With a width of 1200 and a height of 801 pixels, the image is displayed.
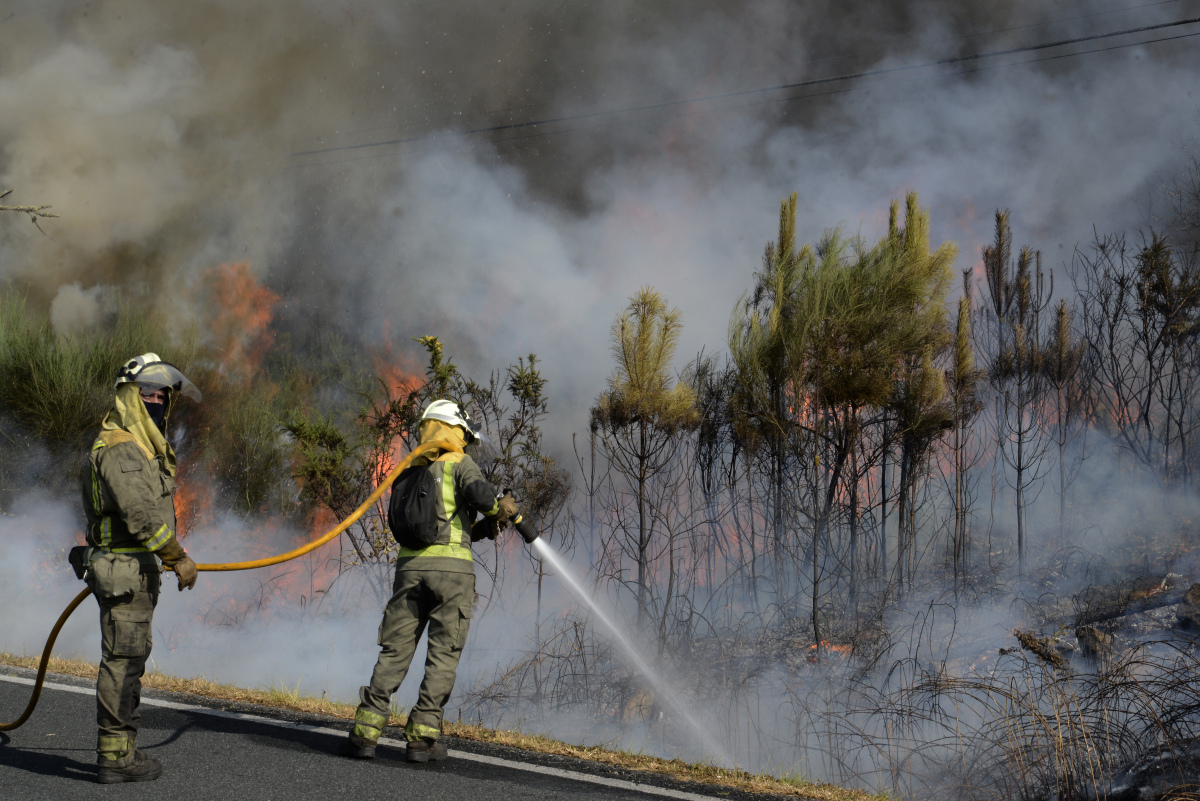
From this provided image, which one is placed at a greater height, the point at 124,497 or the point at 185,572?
the point at 124,497

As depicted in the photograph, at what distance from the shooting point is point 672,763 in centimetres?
411

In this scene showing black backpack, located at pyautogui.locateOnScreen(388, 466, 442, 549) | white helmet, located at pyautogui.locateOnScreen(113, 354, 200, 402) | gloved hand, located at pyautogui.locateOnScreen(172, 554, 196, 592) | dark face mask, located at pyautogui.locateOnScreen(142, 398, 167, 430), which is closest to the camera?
gloved hand, located at pyautogui.locateOnScreen(172, 554, 196, 592)

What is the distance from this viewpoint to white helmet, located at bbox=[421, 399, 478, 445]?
428 cm

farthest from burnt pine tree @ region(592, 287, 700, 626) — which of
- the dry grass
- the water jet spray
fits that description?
the dry grass

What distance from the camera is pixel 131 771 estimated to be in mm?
3328

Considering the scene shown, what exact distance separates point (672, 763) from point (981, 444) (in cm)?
880

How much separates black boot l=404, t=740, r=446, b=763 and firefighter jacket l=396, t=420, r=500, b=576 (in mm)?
775

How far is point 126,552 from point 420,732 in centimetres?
149

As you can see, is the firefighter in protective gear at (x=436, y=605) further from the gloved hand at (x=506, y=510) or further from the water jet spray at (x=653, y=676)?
the water jet spray at (x=653, y=676)

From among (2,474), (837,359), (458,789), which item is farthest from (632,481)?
(2,474)

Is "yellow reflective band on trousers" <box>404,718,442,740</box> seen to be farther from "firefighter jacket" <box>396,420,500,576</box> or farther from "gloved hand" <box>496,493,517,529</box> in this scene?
"gloved hand" <box>496,493,517,529</box>

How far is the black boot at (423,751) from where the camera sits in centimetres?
371

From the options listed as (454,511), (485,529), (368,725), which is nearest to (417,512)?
(454,511)

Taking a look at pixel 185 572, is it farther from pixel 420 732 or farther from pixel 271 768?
pixel 420 732
